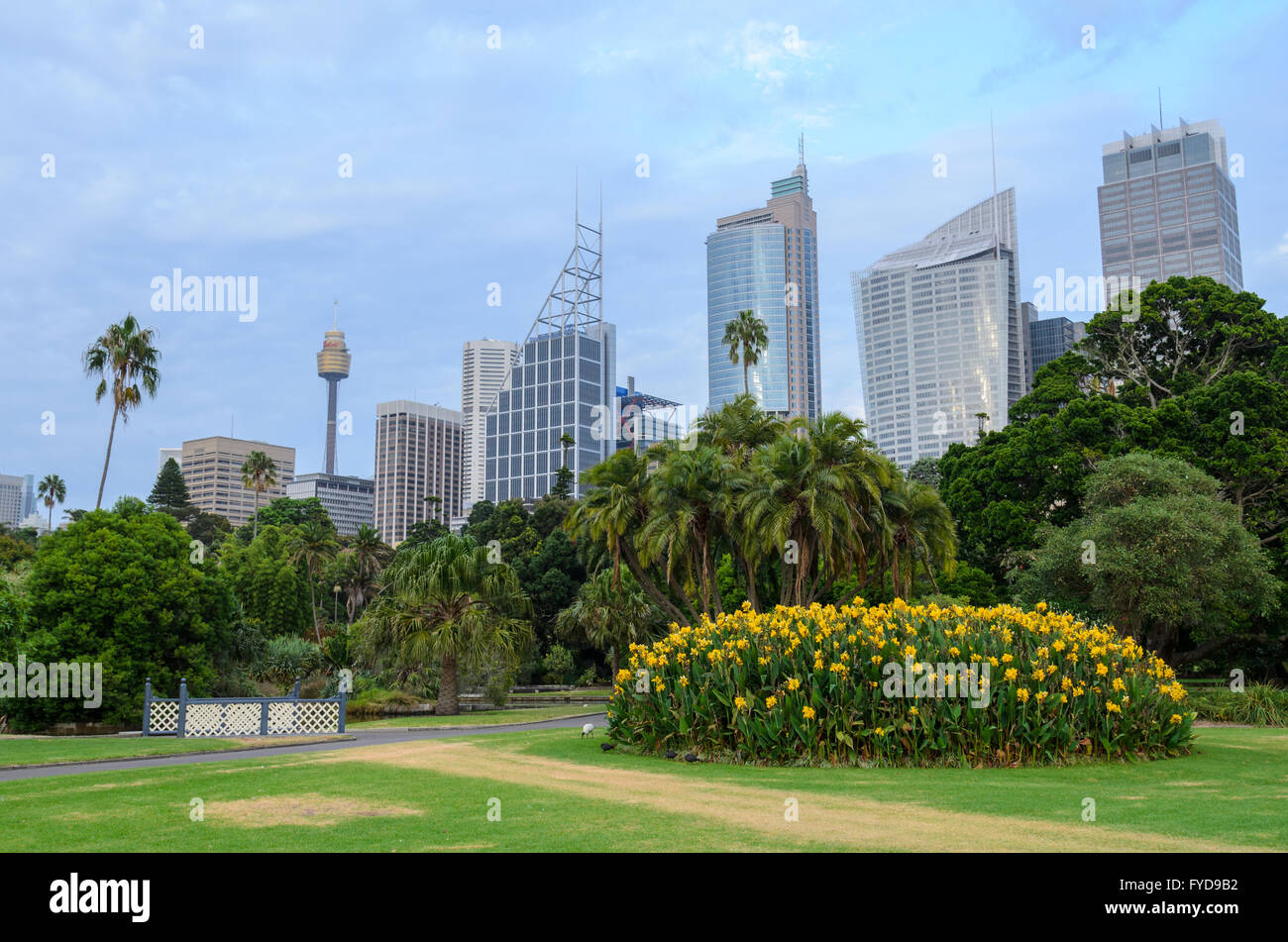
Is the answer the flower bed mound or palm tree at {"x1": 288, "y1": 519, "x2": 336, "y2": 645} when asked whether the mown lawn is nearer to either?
the flower bed mound

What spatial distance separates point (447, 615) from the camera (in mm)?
32938

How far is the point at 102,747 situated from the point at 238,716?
4.16 meters

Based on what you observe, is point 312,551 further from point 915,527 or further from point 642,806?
point 642,806

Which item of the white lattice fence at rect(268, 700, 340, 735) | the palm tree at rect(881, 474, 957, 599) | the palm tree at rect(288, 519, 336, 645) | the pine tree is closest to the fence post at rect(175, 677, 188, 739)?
the white lattice fence at rect(268, 700, 340, 735)

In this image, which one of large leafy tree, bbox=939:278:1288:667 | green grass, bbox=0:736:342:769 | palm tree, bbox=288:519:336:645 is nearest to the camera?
green grass, bbox=0:736:342:769

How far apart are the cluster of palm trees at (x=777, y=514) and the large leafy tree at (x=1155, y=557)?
160 inches

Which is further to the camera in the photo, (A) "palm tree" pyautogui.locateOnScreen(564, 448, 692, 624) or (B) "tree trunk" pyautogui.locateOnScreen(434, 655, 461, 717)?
(B) "tree trunk" pyautogui.locateOnScreen(434, 655, 461, 717)

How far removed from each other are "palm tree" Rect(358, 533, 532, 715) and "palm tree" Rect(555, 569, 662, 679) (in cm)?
1563

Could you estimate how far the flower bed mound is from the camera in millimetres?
15305

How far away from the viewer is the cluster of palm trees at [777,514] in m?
29.4

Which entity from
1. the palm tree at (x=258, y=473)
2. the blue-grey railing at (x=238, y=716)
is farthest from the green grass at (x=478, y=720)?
the palm tree at (x=258, y=473)

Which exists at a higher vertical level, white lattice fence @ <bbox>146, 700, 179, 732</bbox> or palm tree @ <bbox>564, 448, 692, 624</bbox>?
palm tree @ <bbox>564, 448, 692, 624</bbox>

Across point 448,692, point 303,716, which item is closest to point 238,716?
point 303,716

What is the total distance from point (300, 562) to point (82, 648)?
51339mm
